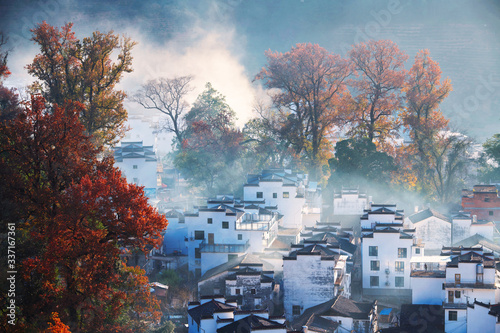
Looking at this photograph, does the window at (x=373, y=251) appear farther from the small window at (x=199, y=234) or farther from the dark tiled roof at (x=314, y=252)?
the small window at (x=199, y=234)

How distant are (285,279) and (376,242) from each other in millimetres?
5429

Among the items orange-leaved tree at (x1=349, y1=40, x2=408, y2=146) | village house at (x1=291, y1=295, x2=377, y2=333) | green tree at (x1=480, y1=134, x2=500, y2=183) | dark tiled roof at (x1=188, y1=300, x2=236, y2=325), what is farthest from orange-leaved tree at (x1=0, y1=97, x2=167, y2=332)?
green tree at (x1=480, y1=134, x2=500, y2=183)

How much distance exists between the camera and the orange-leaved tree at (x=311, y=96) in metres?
46.3

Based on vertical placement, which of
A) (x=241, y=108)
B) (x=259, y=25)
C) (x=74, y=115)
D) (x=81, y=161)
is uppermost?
(x=259, y=25)

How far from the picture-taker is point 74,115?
1792cm

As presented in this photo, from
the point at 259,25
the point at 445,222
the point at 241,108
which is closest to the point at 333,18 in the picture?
the point at 259,25

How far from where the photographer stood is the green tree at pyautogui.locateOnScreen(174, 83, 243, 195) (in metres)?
43.6

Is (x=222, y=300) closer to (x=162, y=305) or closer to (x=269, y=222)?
(x=162, y=305)

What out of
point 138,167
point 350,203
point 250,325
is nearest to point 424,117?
point 350,203

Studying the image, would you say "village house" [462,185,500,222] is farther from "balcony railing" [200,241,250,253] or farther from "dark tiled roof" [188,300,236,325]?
"dark tiled roof" [188,300,236,325]

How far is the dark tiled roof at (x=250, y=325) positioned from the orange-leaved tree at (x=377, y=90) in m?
26.5

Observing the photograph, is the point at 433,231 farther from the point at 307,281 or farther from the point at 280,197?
the point at 307,281

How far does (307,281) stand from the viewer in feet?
86.9

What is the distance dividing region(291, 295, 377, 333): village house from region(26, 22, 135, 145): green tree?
10.3 m
